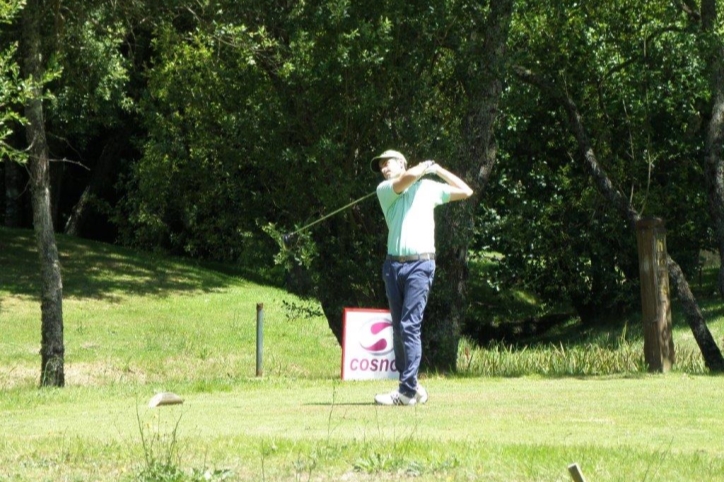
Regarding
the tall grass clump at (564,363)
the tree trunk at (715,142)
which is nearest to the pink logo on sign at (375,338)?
the tall grass clump at (564,363)

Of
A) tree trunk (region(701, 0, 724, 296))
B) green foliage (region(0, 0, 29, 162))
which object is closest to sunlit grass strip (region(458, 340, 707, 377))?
tree trunk (region(701, 0, 724, 296))

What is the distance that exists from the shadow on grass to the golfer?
21594mm

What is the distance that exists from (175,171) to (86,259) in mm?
5939

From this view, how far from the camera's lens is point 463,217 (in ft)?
57.0

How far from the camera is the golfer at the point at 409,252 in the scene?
34.5 ft

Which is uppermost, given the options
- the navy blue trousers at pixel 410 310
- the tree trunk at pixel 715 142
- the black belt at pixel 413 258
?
the tree trunk at pixel 715 142

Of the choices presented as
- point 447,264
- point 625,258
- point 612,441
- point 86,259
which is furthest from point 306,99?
point 86,259

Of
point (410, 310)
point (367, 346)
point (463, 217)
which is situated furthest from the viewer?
point (463, 217)

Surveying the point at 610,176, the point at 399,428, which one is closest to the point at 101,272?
the point at 610,176

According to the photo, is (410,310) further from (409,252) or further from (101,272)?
(101,272)

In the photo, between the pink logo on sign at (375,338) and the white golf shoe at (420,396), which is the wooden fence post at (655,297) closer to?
the pink logo on sign at (375,338)

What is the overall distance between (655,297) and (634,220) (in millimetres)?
2183

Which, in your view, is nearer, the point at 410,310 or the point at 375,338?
the point at 410,310

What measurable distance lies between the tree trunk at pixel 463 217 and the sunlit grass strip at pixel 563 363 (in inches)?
24.9
